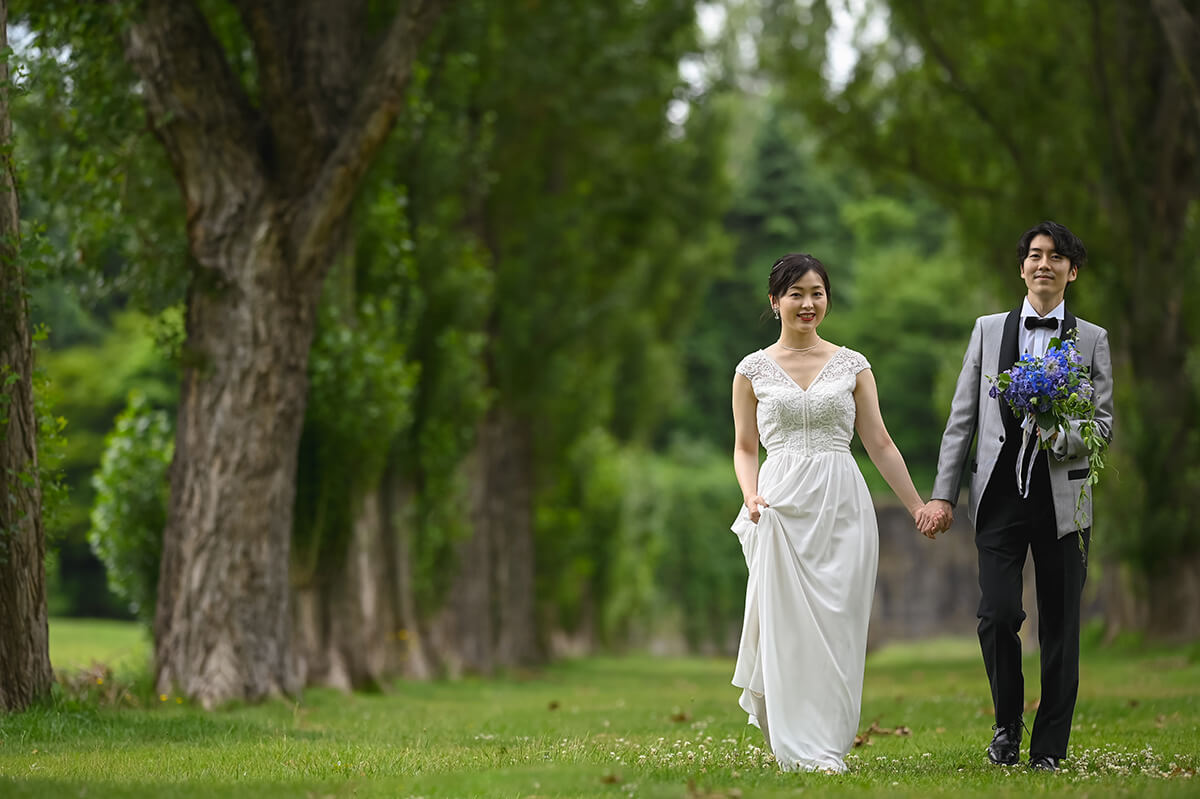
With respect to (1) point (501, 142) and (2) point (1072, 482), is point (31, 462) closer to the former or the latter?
(2) point (1072, 482)

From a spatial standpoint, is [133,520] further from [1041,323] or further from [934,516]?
[1041,323]

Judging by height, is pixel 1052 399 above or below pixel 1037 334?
below

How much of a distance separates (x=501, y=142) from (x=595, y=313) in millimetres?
3567

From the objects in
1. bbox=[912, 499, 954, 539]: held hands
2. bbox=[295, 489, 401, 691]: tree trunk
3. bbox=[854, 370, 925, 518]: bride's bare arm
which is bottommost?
bbox=[295, 489, 401, 691]: tree trunk

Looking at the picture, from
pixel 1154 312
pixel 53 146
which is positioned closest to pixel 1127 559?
pixel 1154 312

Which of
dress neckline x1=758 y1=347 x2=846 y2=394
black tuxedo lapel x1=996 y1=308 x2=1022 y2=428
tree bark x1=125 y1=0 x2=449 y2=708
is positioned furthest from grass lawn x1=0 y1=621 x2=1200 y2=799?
black tuxedo lapel x1=996 y1=308 x2=1022 y2=428

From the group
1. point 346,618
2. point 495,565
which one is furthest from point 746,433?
point 495,565

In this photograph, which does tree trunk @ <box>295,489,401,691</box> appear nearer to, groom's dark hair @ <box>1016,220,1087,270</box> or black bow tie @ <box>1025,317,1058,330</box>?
black bow tie @ <box>1025,317,1058,330</box>

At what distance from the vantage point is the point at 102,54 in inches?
453

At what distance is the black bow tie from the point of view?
7.29 meters

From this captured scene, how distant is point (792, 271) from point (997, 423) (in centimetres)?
125

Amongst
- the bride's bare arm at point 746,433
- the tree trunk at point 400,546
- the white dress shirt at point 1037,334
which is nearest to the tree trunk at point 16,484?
the bride's bare arm at point 746,433

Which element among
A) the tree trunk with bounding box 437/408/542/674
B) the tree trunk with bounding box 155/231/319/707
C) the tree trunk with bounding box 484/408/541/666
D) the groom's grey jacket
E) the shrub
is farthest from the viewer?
the tree trunk with bounding box 484/408/541/666

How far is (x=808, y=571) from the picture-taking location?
7.03m
